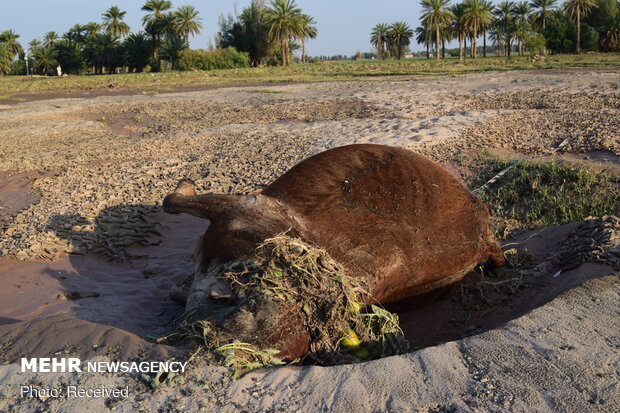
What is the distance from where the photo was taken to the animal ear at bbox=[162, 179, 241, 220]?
3780 mm

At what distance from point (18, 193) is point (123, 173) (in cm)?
138

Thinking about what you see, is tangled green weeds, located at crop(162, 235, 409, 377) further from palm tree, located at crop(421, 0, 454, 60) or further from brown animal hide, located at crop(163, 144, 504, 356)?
palm tree, located at crop(421, 0, 454, 60)

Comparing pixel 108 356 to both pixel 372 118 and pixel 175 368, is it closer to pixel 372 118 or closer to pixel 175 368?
pixel 175 368

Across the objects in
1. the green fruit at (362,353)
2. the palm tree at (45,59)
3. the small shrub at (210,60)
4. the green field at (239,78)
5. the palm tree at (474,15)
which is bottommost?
the green fruit at (362,353)

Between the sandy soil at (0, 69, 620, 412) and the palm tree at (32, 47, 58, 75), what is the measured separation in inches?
2149

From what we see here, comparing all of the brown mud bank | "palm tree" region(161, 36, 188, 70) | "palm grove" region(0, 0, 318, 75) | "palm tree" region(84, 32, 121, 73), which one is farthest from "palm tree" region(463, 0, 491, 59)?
the brown mud bank

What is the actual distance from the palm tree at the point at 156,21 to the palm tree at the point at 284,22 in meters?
12.5

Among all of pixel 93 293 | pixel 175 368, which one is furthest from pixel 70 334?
pixel 93 293

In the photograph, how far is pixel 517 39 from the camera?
6900 cm

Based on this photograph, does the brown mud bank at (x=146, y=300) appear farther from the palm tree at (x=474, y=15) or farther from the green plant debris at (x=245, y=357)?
the palm tree at (x=474, y=15)

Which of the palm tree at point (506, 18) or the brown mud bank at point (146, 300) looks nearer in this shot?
the brown mud bank at point (146, 300)

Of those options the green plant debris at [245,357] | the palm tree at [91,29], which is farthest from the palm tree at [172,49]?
the green plant debris at [245,357]

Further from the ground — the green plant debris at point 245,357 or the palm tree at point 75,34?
the palm tree at point 75,34

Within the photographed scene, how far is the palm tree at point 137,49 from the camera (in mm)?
59781
